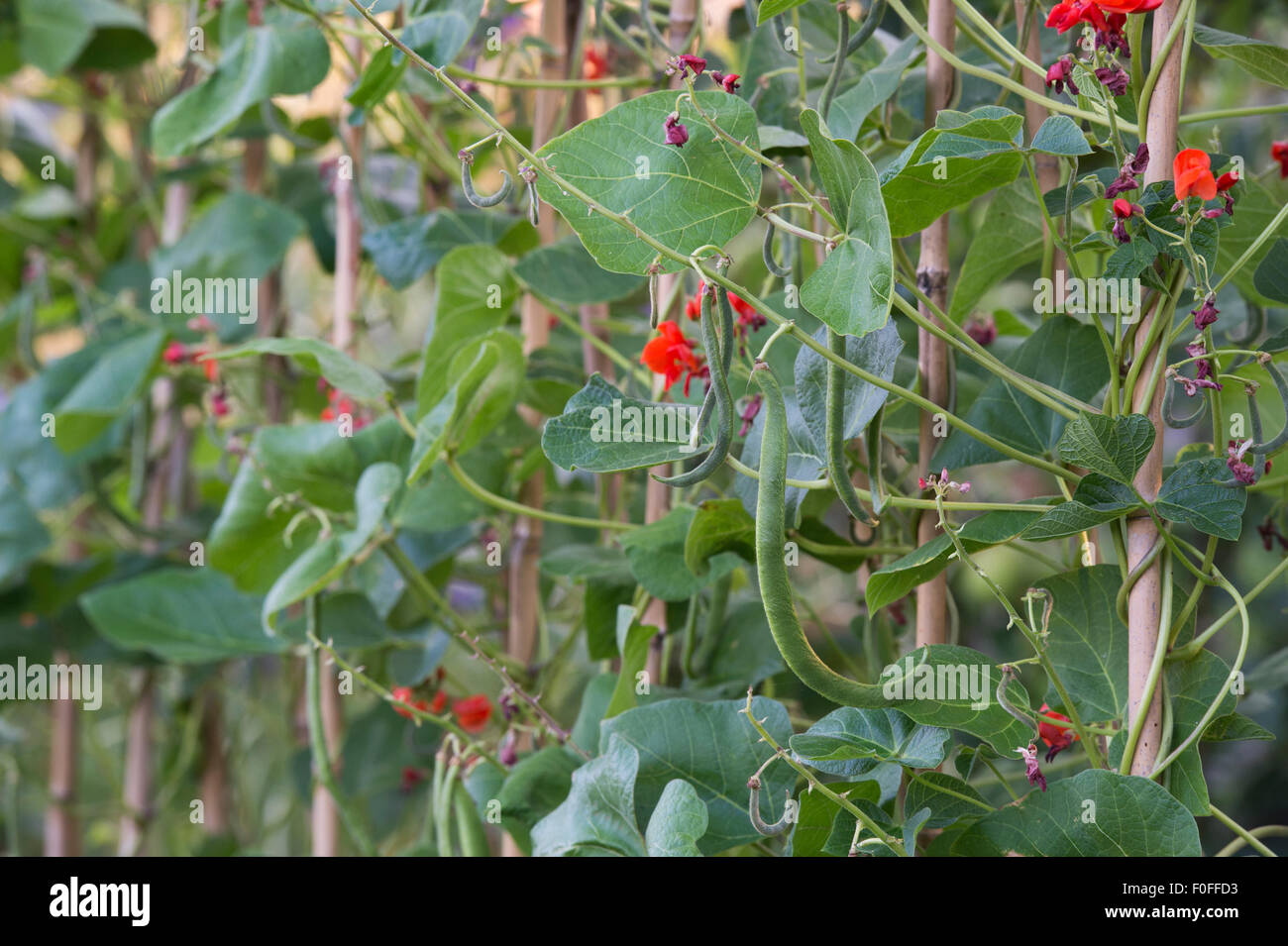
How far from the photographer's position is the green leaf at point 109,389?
78 centimetres

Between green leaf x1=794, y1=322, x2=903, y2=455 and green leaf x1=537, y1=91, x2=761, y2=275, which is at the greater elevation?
green leaf x1=537, y1=91, x2=761, y2=275

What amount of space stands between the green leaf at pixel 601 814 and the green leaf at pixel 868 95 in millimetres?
274

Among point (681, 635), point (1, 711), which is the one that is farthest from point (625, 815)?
point (1, 711)

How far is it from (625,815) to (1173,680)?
22cm

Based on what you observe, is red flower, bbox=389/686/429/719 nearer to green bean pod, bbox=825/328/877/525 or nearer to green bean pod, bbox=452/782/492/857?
green bean pod, bbox=452/782/492/857

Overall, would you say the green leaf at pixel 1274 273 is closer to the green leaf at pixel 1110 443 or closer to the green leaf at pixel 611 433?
the green leaf at pixel 1110 443

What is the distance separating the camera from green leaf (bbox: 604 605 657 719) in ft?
1.73

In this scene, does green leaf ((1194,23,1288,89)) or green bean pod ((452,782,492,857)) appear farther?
green bean pod ((452,782,492,857))

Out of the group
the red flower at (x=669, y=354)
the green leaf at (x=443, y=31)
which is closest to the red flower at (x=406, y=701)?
the red flower at (x=669, y=354)

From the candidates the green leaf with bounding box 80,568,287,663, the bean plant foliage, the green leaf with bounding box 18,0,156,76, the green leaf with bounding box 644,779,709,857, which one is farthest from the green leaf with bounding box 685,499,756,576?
the green leaf with bounding box 18,0,156,76

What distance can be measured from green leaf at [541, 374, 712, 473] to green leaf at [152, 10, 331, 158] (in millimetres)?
335

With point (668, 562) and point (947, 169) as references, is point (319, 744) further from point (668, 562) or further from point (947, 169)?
point (947, 169)

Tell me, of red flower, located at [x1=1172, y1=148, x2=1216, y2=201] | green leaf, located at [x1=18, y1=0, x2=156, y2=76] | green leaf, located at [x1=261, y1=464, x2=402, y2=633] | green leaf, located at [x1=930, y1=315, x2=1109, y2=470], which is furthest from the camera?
green leaf, located at [x1=18, y1=0, x2=156, y2=76]

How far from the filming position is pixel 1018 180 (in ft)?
1.59
